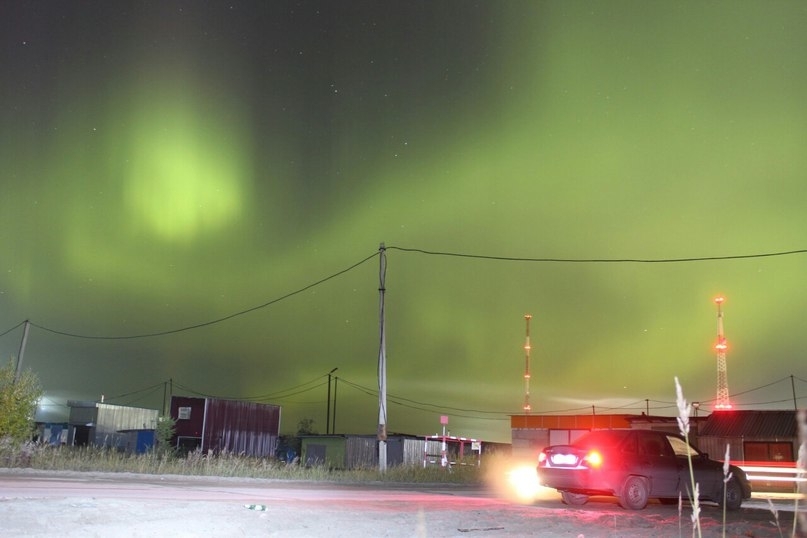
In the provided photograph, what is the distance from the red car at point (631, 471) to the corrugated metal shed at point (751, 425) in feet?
124

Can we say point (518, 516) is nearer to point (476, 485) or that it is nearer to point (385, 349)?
point (476, 485)

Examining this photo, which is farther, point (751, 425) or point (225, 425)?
point (225, 425)

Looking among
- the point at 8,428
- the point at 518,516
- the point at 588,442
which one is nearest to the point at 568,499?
the point at 588,442

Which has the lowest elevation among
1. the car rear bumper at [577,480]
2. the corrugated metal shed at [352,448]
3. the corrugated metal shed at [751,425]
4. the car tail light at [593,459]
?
the corrugated metal shed at [352,448]

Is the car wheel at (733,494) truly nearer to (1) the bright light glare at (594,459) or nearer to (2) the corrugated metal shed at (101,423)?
(1) the bright light glare at (594,459)

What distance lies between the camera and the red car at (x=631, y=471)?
12.8 m

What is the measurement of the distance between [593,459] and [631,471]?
2.36ft

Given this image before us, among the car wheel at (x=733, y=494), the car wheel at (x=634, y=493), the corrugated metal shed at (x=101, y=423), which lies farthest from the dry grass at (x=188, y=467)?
the corrugated metal shed at (x=101, y=423)

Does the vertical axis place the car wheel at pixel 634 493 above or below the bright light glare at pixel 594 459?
below

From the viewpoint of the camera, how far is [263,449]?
199 feet

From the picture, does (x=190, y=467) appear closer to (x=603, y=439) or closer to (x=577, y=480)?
(x=577, y=480)

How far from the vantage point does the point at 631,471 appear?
42.2 feet

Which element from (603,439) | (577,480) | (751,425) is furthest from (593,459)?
(751,425)

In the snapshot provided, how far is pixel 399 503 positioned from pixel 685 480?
18.8ft
